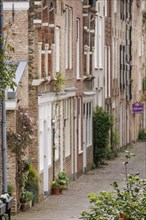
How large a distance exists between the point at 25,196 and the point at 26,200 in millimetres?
123

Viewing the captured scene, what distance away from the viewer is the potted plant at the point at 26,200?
29.5 m

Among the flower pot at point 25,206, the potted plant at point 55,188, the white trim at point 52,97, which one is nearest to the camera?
the flower pot at point 25,206

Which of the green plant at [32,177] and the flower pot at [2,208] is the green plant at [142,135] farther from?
the flower pot at [2,208]

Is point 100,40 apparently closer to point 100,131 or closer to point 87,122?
point 100,131

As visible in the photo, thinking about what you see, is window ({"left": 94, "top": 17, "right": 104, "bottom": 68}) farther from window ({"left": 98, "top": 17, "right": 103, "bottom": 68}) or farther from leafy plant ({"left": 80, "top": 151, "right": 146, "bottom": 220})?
leafy plant ({"left": 80, "top": 151, "right": 146, "bottom": 220})

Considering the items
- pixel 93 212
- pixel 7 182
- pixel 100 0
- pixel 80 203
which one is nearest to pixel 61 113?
pixel 80 203

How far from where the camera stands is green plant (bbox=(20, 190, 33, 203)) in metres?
29.6

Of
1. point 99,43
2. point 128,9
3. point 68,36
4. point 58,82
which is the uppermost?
point 128,9

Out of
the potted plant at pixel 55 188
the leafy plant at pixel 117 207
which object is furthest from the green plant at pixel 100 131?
the leafy plant at pixel 117 207

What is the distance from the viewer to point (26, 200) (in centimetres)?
2966

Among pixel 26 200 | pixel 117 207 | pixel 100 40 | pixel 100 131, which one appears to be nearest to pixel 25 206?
pixel 26 200

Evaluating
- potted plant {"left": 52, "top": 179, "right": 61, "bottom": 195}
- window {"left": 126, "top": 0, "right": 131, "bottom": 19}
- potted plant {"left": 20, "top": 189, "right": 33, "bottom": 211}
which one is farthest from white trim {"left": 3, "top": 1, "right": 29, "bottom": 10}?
window {"left": 126, "top": 0, "right": 131, "bottom": 19}

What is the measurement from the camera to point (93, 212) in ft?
52.7

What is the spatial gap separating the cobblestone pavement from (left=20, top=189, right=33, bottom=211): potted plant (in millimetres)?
A: 167
